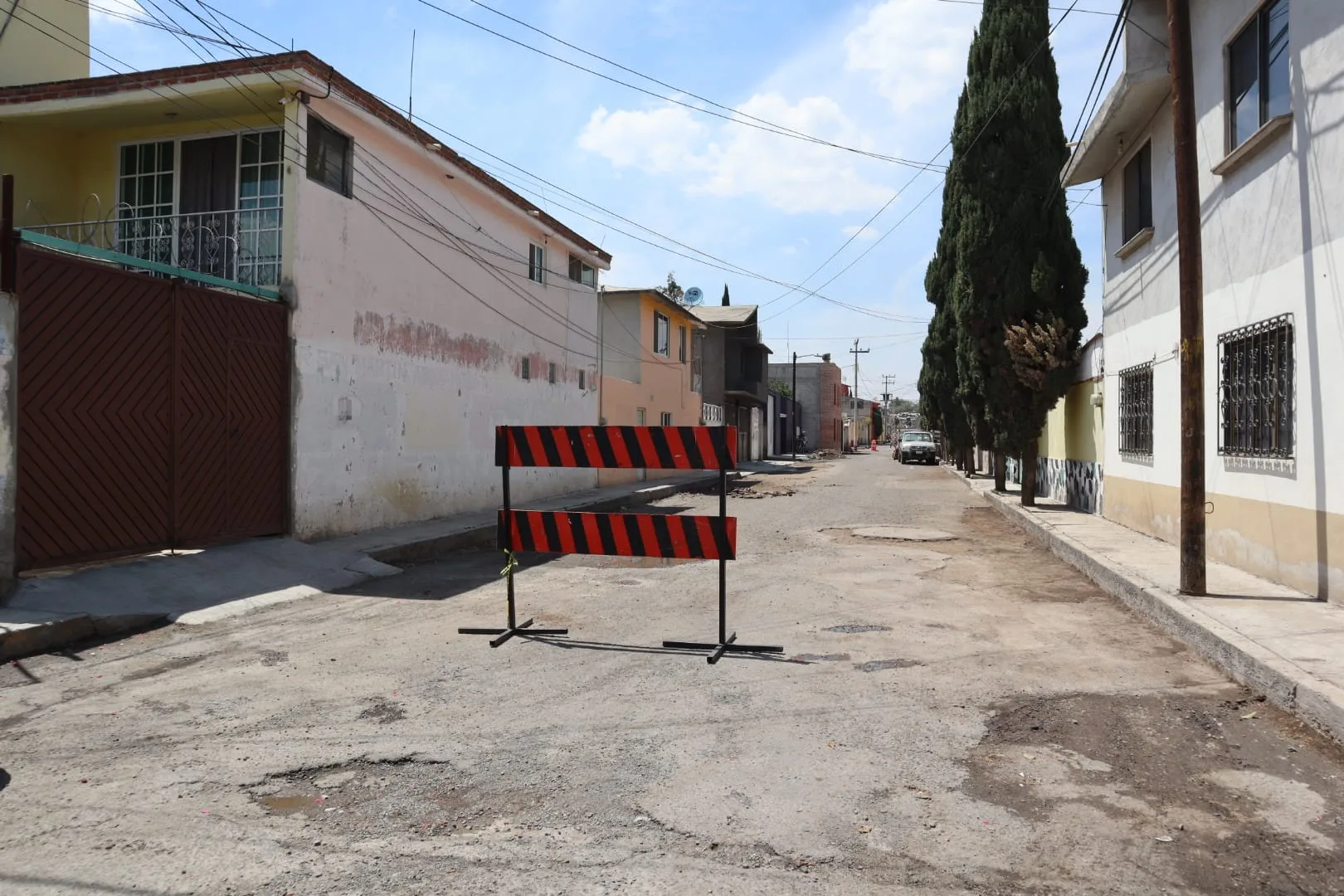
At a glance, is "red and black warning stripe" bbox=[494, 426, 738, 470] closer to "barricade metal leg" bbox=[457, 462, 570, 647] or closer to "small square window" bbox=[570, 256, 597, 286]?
"barricade metal leg" bbox=[457, 462, 570, 647]

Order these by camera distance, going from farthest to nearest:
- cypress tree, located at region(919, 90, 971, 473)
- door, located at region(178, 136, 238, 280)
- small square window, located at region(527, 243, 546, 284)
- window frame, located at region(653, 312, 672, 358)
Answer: window frame, located at region(653, 312, 672, 358), cypress tree, located at region(919, 90, 971, 473), small square window, located at region(527, 243, 546, 284), door, located at region(178, 136, 238, 280)

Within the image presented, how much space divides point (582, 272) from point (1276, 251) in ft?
59.5

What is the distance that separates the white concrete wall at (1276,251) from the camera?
266 inches

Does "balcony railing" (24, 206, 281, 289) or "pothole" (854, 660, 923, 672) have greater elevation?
"balcony railing" (24, 206, 281, 289)

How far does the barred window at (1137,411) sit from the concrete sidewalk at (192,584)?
383 inches

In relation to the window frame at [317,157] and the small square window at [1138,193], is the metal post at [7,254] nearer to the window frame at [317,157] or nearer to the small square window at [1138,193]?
the window frame at [317,157]

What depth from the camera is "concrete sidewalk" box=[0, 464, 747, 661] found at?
22.0 ft

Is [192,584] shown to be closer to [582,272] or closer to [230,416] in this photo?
[230,416]

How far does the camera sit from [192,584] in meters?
8.41

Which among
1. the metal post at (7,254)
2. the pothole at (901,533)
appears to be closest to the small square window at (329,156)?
the metal post at (7,254)

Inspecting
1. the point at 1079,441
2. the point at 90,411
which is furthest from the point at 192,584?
the point at 1079,441

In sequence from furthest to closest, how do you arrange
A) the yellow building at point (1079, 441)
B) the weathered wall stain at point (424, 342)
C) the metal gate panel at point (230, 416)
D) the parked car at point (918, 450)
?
the parked car at point (918, 450)
the yellow building at point (1079, 441)
the weathered wall stain at point (424, 342)
the metal gate panel at point (230, 416)

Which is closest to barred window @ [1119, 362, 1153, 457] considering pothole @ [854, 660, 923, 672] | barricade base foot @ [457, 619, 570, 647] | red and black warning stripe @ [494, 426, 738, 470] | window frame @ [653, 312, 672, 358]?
pothole @ [854, 660, 923, 672]

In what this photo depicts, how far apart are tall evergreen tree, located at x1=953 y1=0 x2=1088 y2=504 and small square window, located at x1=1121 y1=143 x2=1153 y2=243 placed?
121 inches
